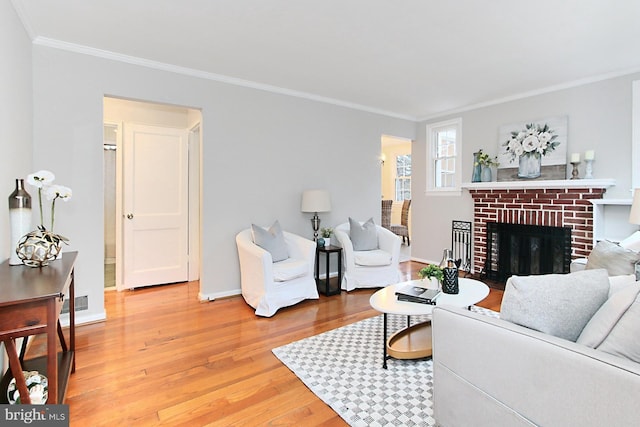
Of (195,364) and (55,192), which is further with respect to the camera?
(195,364)

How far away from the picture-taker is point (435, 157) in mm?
5562

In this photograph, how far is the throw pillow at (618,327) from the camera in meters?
1.09

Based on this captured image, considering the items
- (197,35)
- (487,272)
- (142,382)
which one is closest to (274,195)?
(197,35)

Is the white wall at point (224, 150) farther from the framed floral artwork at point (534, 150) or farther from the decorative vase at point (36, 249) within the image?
the framed floral artwork at point (534, 150)

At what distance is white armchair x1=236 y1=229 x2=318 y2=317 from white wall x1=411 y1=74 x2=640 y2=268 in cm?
269

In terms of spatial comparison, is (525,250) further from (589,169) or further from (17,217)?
(17,217)

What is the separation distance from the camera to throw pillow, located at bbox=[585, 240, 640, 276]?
94.0 inches

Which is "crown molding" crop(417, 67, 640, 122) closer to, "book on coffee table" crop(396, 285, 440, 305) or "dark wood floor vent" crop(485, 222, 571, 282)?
"dark wood floor vent" crop(485, 222, 571, 282)

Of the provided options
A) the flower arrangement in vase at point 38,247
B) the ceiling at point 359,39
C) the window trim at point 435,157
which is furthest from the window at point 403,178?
the flower arrangement in vase at point 38,247

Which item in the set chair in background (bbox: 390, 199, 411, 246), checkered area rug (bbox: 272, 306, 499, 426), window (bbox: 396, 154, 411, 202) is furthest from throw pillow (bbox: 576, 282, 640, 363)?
window (bbox: 396, 154, 411, 202)

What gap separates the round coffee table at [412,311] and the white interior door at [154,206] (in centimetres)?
306

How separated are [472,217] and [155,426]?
4.67 metres

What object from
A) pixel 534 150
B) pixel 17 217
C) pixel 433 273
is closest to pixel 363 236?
pixel 433 273

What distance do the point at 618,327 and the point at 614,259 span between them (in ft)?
5.67
